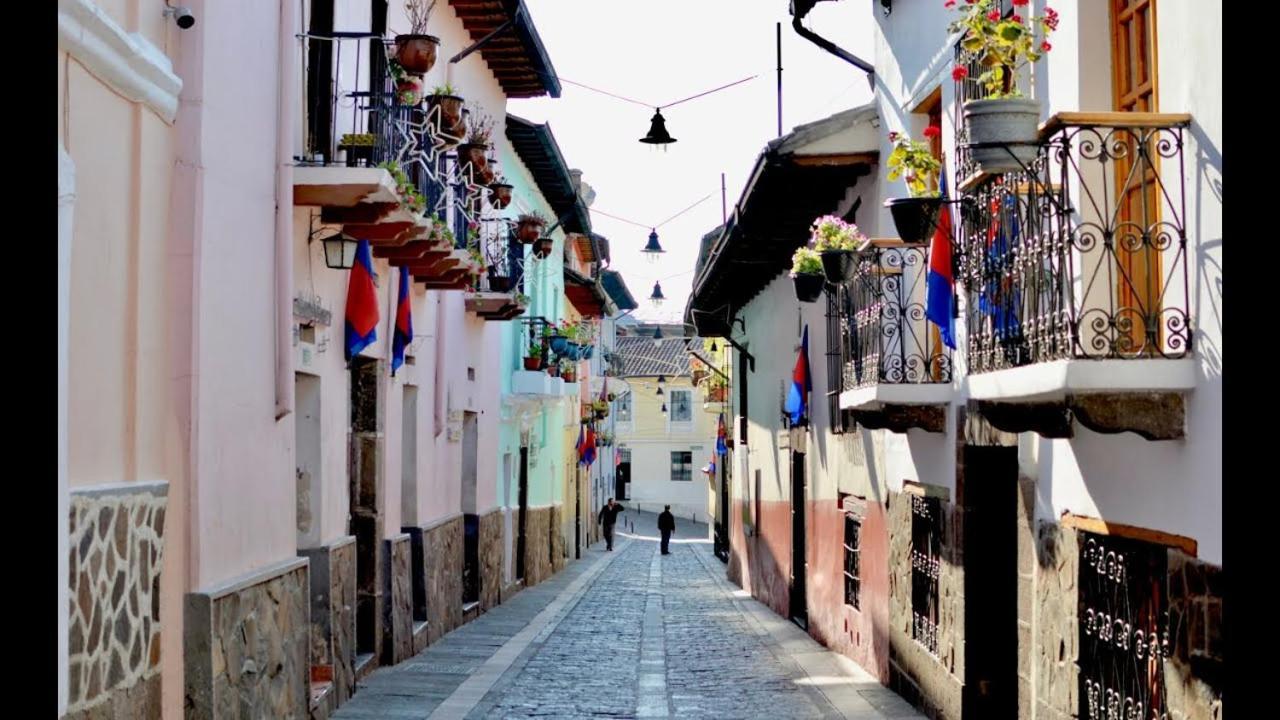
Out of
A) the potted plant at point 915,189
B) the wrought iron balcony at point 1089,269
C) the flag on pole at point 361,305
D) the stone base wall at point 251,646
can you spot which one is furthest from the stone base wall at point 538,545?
the wrought iron balcony at point 1089,269

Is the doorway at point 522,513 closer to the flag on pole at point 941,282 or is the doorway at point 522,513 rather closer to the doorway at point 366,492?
the doorway at point 366,492

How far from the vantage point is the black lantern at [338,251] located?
42.9 ft

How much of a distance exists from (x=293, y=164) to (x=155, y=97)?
3243mm

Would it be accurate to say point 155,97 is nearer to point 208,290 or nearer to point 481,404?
point 208,290

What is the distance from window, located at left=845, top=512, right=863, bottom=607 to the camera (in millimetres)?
17391

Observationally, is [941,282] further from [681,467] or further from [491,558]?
[681,467]

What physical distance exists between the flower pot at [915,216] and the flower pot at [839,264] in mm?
2352

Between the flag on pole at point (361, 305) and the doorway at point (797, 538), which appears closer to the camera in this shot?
the flag on pole at point (361, 305)

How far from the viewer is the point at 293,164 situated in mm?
11688

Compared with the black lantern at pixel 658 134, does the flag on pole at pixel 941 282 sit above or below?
below

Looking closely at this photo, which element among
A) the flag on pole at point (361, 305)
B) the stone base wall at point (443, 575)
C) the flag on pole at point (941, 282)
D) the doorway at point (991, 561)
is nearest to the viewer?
the flag on pole at point (941, 282)

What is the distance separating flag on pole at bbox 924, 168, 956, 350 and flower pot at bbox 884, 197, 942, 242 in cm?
18

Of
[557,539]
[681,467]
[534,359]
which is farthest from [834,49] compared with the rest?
[681,467]

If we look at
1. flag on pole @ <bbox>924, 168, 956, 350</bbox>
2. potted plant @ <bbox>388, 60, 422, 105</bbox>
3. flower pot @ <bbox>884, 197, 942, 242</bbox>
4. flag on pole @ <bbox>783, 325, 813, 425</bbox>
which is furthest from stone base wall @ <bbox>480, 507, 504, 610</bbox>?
flower pot @ <bbox>884, 197, 942, 242</bbox>
